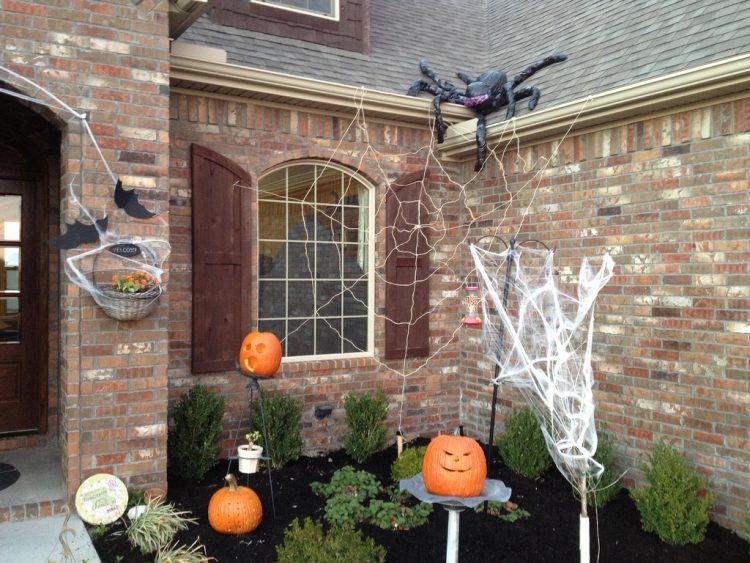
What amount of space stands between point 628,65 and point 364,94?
2.25 metres

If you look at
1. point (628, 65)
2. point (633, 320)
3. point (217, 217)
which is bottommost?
point (633, 320)

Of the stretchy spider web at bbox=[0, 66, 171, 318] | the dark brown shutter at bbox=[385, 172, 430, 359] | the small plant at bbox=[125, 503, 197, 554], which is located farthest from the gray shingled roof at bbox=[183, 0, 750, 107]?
the small plant at bbox=[125, 503, 197, 554]

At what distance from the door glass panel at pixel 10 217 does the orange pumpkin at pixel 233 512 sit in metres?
2.99

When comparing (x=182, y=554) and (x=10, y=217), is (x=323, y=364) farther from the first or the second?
(x=10, y=217)

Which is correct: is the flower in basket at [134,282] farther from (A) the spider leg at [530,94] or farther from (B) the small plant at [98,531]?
(A) the spider leg at [530,94]

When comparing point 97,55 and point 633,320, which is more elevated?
point 97,55

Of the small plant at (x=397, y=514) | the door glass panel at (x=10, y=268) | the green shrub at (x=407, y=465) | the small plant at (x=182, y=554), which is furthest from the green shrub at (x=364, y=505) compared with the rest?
the door glass panel at (x=10, y=268)

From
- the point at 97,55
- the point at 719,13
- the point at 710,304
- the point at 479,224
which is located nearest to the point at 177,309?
the point at 97,55

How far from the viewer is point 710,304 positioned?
14.5 feet

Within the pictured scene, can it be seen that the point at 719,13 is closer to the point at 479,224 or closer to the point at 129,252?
the point at 479,224

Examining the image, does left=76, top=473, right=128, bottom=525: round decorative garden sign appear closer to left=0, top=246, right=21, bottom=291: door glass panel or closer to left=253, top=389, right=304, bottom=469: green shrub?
left=253, top=389, right=304, bottom=469: green shrub

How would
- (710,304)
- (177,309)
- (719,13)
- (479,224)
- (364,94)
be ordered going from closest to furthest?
(710,304) < (719,13) < (177,309) < (364,94) < (479,224)

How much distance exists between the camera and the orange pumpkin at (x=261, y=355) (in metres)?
4.40

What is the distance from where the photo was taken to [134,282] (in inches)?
161
